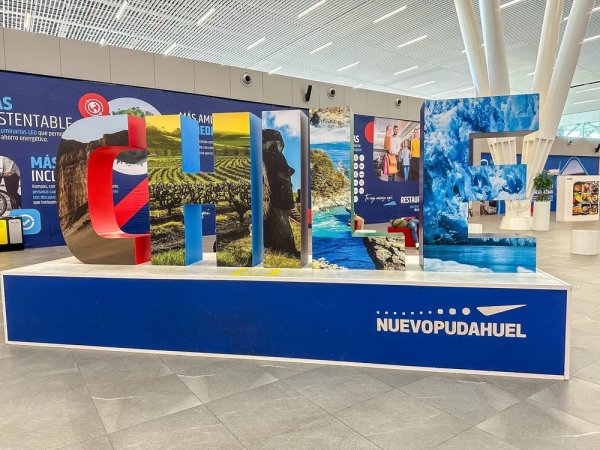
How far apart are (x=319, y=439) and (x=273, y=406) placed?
0.35m

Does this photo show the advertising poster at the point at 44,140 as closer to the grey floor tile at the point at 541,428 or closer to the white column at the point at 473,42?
the white column at the point at 473,42

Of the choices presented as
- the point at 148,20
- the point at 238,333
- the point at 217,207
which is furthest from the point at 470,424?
the point at 148,20

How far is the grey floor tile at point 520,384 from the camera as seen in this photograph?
2121 millimetres

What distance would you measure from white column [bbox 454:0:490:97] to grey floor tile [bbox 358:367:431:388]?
8.27m

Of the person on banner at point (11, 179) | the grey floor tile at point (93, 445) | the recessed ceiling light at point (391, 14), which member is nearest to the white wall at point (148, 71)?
the person on banner at point (11, 179)


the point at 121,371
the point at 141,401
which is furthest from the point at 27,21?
the point at 141,401

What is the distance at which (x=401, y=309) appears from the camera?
2.38m

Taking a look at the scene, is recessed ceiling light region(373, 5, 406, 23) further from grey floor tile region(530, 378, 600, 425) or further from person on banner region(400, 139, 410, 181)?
grey floor tile region(530, 378, 600, 425)

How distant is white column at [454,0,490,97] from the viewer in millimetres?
8492

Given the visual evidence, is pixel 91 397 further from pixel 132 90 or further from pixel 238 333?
pixel 132 90

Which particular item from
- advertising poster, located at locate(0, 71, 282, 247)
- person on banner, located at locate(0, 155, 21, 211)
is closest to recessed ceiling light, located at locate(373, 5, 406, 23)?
advertising poster, located at locate(0, 71, 282, 247)

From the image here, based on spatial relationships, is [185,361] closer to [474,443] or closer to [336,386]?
[336,386]

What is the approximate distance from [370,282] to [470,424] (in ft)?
2.76

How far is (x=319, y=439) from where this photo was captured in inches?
69.2
